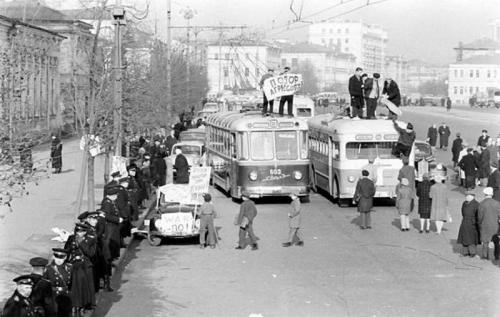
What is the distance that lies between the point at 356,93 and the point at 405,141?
12.7 feet

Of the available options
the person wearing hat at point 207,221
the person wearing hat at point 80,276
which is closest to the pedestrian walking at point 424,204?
the person wearing hat at point 207,221

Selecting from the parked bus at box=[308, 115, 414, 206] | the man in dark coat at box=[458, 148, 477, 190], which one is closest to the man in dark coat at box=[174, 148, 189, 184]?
the parked bus at box=[308, 115, 414, 206]

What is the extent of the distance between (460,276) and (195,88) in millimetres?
59485

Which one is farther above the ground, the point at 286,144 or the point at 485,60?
the point at 485,60

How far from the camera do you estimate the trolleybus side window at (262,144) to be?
A: 2973 centimetres

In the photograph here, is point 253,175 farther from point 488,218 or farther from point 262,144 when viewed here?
point 488,218

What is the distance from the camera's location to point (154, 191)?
3397cm

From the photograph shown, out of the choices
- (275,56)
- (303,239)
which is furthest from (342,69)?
(303,239)

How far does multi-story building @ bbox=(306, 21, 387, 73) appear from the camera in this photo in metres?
150

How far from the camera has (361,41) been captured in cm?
15262

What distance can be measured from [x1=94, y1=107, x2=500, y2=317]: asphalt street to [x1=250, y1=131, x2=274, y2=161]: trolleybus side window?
4.63 meters

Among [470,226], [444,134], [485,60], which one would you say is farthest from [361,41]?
[470,226]

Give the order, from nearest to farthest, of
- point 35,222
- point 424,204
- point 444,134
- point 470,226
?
point 470,226, point 424,204, point 35,222, point 444,134

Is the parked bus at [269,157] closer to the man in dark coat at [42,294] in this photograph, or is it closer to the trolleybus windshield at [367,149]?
the trolleybus windshield at [367,149]
